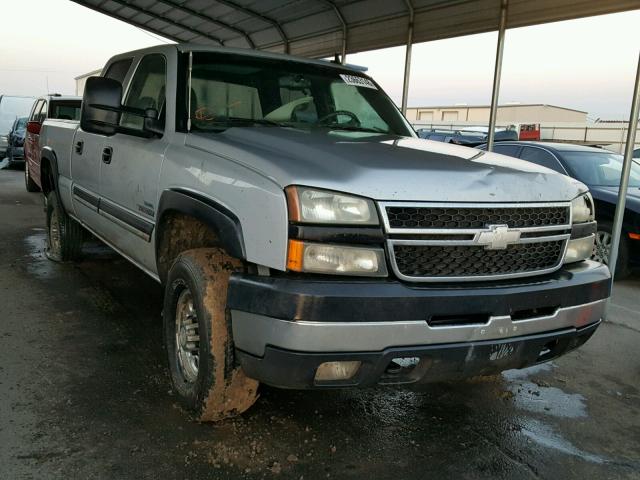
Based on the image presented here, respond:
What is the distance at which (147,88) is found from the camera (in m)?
4.10

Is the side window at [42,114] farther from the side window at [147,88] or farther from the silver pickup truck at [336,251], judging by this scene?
the silver pickup truck at [336,251]

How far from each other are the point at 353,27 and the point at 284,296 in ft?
23.8

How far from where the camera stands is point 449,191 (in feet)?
8.18

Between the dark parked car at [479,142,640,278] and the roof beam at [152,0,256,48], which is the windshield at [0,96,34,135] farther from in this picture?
the dark parked car at [479,142,640,278]

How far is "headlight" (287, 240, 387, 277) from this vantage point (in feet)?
7.59

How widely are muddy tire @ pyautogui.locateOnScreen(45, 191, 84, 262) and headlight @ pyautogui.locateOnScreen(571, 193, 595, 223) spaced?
188 inches

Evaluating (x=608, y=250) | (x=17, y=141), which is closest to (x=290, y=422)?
(x=608, y=250)

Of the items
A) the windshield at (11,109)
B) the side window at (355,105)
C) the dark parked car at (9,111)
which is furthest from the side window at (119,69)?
the windshield at (11,109)

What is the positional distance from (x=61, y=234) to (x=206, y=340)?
158 inches

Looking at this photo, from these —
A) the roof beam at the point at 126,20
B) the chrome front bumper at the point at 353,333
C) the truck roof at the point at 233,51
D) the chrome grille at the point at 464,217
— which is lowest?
the chrome front bumper at the point at 353,333

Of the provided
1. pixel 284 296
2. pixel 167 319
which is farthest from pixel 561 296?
pixel 167 319

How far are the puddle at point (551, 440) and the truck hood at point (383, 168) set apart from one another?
4.28 feet

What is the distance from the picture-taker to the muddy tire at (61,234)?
19.4 feet

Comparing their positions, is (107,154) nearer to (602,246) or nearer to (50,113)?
(602,246)
